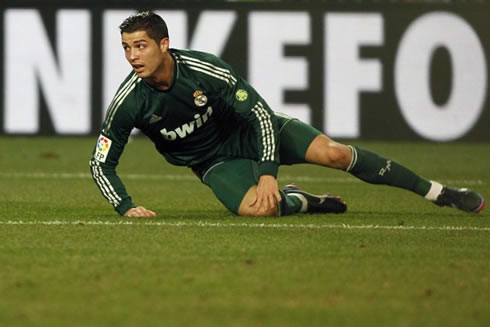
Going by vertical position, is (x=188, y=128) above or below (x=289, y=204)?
above

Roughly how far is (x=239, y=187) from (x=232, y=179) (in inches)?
3.2

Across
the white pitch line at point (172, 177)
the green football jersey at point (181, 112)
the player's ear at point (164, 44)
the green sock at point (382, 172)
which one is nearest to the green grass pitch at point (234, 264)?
the green sock at point (382, 172)

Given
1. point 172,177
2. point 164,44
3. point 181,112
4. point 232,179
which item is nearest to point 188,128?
point 181,112

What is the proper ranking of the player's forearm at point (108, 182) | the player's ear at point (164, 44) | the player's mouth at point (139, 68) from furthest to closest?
the player's forearm at point (108, 182) → the player's ear at point (164, 44) → the player's mouth at point (139, 68)

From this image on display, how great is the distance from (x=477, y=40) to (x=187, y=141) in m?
8.22

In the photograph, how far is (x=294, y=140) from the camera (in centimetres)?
723

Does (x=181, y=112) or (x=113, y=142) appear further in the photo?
(x=181, y=112)

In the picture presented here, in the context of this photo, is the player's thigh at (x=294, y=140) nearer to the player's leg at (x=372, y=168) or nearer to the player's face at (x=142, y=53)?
the player's leg at (x=372, y=168)

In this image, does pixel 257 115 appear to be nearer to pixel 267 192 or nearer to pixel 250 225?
pixel 267 192

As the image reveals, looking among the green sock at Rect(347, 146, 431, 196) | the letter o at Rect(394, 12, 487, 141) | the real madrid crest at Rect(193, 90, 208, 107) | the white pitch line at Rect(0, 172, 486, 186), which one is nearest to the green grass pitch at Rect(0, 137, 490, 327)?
the green sock at Rect(347, 146, 431, 196)

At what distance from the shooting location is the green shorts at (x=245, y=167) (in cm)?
721

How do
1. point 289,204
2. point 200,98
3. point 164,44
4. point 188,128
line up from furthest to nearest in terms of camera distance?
point 289,204 < point 188,128 < point 200,98 < point 164,44

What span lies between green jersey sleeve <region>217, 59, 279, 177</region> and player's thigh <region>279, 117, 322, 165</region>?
10.4 inches

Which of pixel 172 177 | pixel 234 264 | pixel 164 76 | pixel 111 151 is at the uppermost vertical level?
pixel 164 76
